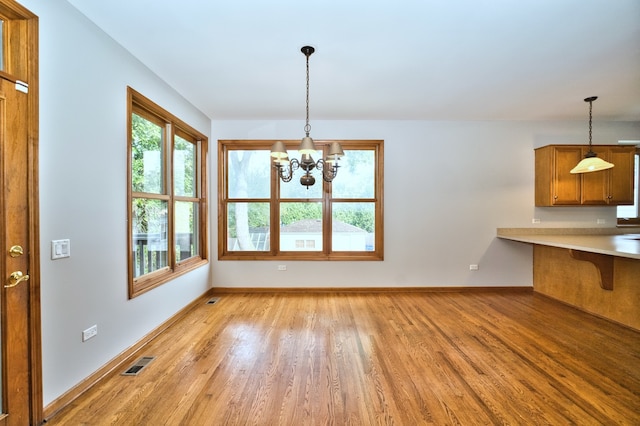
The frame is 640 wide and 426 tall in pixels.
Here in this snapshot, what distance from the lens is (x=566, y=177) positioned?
4.27 metres

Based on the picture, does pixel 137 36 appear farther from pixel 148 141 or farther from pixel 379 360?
pixel 379 360

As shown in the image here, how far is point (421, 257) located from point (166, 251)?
369 centimetres

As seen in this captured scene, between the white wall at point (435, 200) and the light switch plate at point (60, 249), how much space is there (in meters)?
2.68

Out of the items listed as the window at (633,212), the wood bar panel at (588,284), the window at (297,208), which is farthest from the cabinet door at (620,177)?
the window at (297,208)

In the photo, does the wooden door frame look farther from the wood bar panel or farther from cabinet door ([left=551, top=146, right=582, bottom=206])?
cabinet door ([left=551, top=146, right=582, bottom=206])

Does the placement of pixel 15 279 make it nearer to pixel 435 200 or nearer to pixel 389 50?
pixel 389 50

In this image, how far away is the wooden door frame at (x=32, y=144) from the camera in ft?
5.54

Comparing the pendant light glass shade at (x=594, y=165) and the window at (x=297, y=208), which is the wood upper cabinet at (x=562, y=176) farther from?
the window at (x=297, y=208)

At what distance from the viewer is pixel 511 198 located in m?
4.61

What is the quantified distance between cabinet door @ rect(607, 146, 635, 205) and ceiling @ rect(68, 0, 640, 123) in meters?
0.68

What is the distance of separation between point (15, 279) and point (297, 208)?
338 centimetres

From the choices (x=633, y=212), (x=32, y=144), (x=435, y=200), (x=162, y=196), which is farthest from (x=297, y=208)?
(x=633, y=212)

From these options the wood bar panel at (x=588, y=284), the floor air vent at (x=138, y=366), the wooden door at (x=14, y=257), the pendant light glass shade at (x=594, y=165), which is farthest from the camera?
the pendant light glass shade at (x=594, y=165)

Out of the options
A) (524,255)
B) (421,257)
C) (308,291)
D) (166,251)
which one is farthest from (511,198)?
(166,251)
